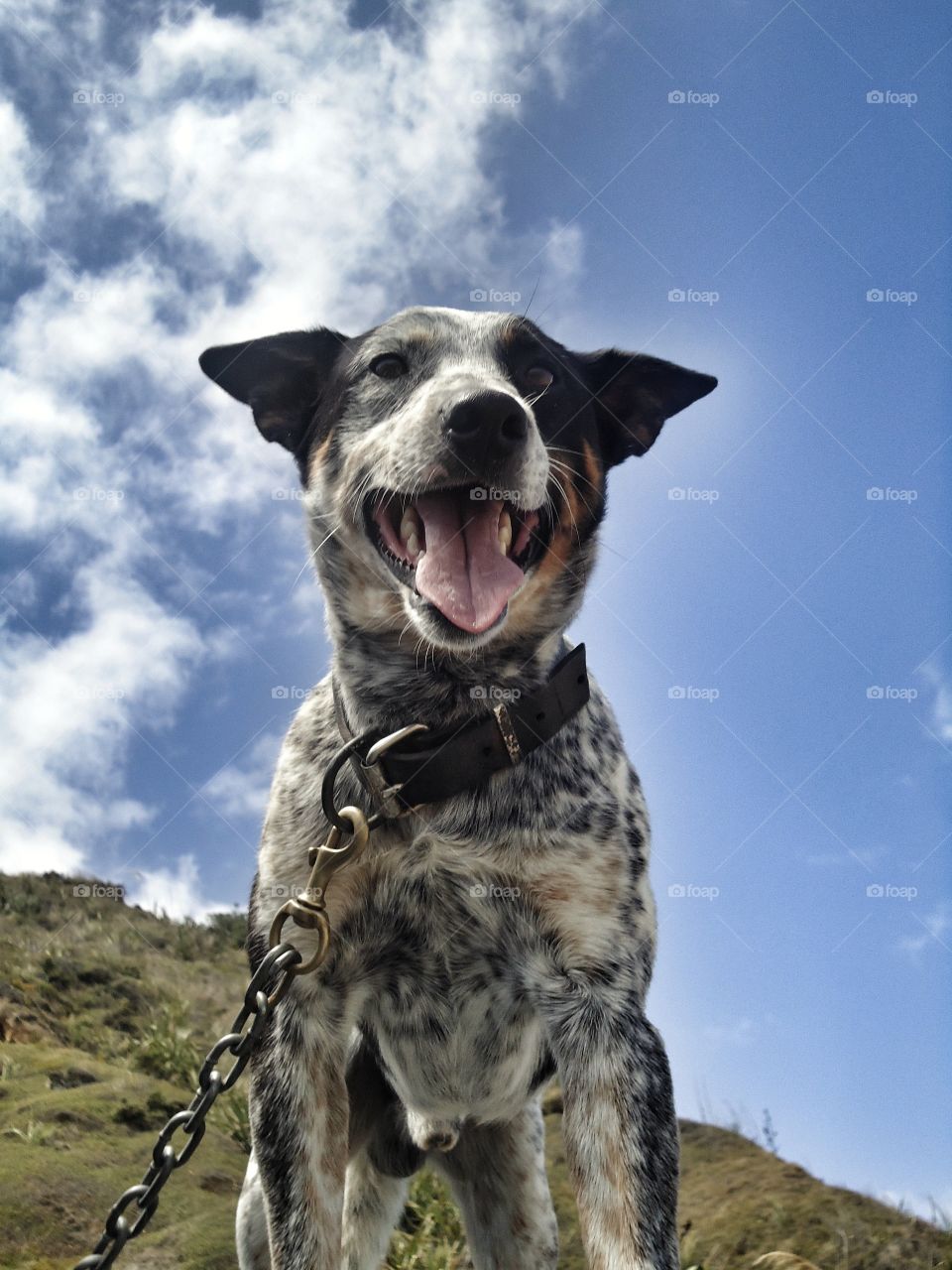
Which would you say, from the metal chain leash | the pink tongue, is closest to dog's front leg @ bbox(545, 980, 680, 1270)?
the metal chain leash

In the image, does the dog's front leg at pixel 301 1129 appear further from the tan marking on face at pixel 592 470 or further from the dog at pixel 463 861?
the tan marking on face at pixel 592 470

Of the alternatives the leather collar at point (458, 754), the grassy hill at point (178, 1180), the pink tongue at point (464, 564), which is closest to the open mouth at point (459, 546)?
the pink tongue at point (464, 564)

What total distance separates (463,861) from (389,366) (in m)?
1.77

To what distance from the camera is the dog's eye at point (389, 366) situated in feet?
12.5

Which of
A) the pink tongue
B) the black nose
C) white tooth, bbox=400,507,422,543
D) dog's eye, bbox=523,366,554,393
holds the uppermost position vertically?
dog's eye, bbox=523,366,554,393

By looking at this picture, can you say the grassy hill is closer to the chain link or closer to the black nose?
the chain link

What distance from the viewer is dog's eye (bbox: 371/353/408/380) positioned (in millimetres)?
3814

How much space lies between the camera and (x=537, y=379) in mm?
3811

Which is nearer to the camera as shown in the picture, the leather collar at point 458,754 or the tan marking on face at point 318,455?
the leather collar at point 458,754

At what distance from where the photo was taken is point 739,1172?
573 centimetres

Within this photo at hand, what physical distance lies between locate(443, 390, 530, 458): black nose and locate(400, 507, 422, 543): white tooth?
27 centimetres

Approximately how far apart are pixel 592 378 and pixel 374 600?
4.24 feet

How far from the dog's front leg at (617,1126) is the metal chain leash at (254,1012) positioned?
0.83m

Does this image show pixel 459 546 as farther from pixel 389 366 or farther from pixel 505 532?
pixel 389 366
